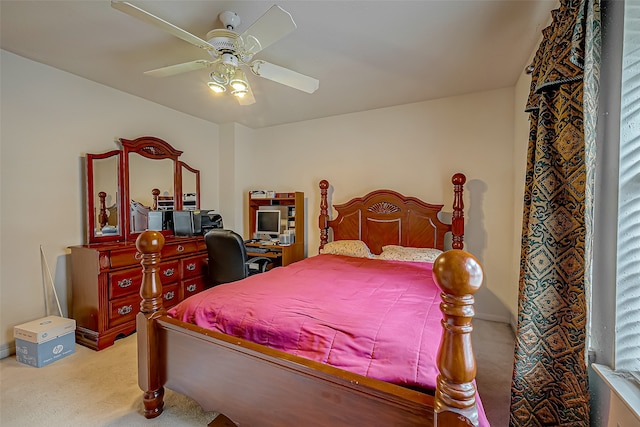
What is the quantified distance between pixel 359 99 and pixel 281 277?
2.24 m

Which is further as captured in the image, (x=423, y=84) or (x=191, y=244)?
(x=191, y=244)

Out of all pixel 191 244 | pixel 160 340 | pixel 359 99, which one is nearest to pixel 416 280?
pixel 160 340

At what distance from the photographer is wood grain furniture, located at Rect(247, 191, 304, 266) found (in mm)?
3600

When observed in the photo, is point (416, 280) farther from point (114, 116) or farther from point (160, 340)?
point (114, 116)

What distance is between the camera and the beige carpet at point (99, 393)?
1589 mm

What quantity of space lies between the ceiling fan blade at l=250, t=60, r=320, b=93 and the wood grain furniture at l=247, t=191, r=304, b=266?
1.88m

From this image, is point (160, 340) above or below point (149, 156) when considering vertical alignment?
below

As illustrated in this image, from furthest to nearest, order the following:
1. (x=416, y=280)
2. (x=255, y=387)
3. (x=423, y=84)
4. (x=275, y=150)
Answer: (x=275, y=150)
(x=423, y=84)
(x=416, y=280)
(x=255, y=387)

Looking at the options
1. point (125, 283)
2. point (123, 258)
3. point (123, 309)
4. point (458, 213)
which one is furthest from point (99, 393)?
point (458, 213)

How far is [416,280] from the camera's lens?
207 cm

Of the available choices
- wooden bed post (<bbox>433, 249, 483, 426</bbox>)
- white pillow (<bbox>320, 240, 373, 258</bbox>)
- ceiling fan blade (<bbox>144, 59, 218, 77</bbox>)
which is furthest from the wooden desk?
wooden bed post (<bbox>433, 249, 483, 426</bbox>)

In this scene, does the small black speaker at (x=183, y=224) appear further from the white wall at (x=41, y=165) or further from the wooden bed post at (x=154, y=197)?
the white wall at (x=41, y=165)

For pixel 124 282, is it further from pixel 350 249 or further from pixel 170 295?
pixel 350 249

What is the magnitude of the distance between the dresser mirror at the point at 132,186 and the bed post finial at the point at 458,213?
333cm
